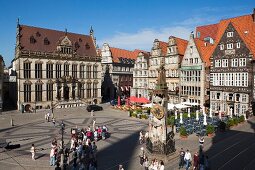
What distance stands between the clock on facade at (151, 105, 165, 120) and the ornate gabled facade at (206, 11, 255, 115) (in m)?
26.0

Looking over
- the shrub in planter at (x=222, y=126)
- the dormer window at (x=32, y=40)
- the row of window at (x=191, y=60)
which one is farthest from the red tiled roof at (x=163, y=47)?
the dormer window at (x=32, y=40)

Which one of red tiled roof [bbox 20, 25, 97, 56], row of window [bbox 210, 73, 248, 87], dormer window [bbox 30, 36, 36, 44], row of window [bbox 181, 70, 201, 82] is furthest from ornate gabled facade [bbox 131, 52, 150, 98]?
dormer window [bbox 30, 36, 36, 44]

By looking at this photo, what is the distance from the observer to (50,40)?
5978cm

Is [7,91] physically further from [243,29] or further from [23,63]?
[243,29]

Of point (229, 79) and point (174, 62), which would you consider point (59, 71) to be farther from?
point (229, 79)

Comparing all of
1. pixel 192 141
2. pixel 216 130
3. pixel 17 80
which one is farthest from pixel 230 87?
pixel 17 80

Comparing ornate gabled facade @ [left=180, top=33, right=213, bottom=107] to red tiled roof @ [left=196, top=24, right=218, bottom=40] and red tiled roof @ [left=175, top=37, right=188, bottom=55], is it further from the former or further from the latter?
red tiled roof @ [left=196, top=24, right=218, bottom=40]

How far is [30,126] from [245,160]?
93.3 feet

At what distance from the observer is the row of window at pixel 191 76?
4996cm

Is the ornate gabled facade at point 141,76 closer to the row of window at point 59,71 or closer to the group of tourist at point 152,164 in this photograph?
the row of window at point 59,71

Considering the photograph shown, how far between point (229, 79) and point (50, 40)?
1550 inches

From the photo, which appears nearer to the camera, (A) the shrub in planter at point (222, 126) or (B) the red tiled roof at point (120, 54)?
(A) the shrub in planter at point (222, 126)

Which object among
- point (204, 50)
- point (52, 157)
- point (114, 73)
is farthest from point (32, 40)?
point (52, 157)

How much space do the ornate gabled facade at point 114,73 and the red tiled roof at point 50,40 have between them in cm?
970
